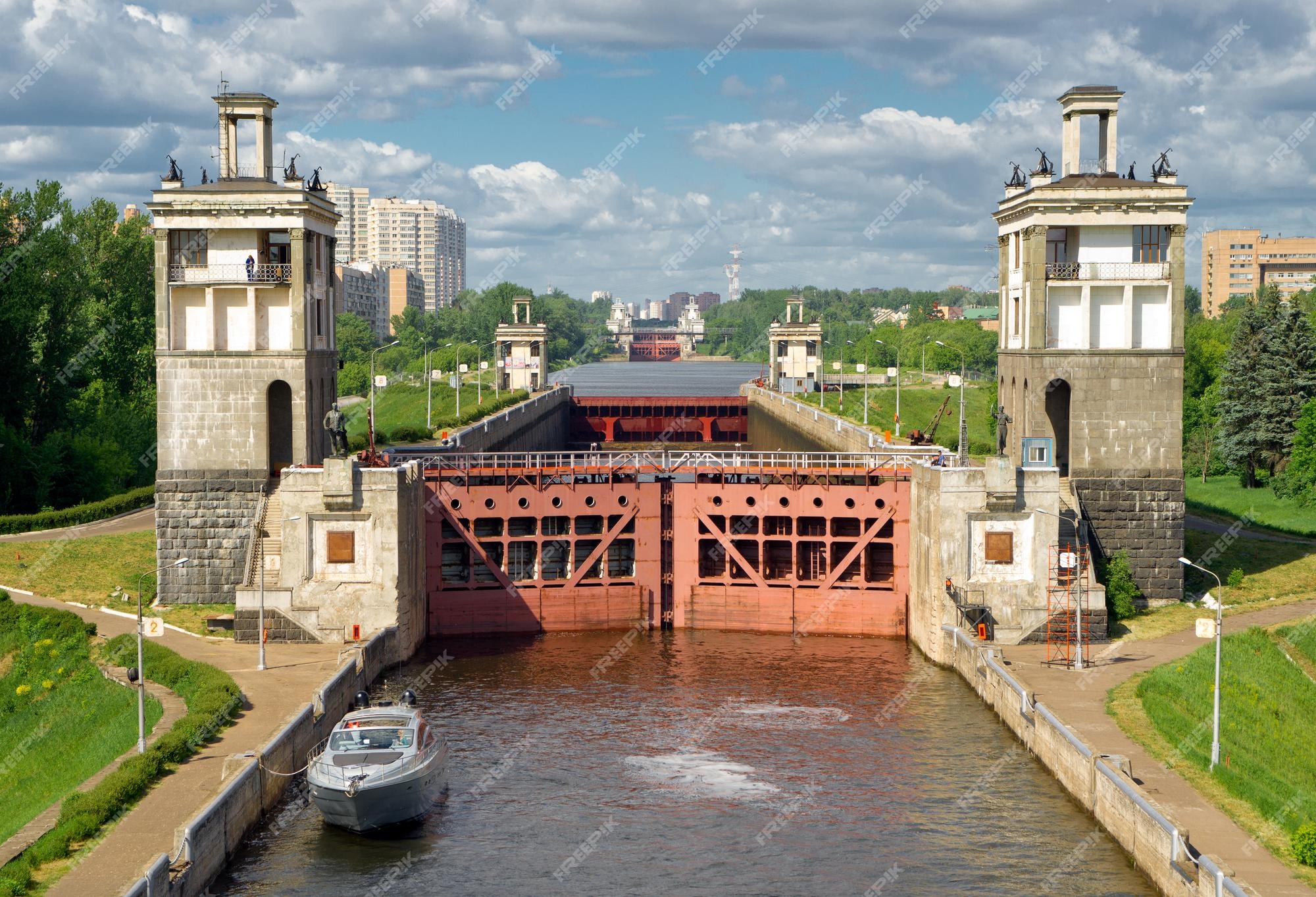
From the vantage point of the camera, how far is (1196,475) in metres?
127

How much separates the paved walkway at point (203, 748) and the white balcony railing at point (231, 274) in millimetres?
14856

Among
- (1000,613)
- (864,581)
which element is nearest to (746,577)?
(864,581)

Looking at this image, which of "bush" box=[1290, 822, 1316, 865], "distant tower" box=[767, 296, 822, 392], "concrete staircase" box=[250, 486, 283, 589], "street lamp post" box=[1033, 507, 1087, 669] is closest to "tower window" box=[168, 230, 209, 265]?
"concrete staircase" box=[250, 486, 283, 589]

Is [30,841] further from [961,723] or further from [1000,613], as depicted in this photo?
[1000,613]

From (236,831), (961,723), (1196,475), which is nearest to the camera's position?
(236,831)

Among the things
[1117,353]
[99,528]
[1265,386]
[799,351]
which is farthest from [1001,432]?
[799,351]

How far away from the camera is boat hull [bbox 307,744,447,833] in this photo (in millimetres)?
39875

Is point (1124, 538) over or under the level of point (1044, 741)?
over

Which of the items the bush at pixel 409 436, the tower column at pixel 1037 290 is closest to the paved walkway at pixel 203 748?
the tower column at pixel 1037 290

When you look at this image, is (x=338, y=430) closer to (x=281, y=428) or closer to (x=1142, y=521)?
(x=281, y=428)

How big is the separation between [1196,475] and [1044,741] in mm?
88946

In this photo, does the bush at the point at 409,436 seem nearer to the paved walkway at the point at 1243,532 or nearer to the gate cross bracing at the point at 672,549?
the gate cross bracing at the point at 672,549

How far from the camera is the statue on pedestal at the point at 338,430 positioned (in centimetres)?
5922

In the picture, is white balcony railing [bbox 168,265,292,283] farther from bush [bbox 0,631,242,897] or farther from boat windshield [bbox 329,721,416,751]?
boat windshield [bbox 329,721,416,751]
